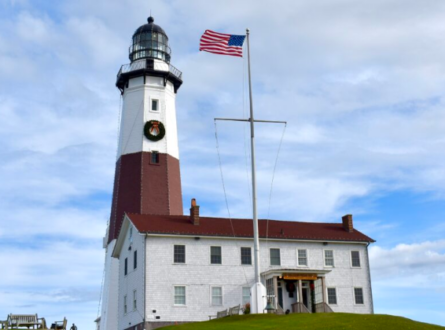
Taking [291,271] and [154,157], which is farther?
[154,157]

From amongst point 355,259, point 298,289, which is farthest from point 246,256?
point 355,259

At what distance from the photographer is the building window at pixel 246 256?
147ft

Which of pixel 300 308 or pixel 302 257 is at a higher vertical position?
pixel 302 257

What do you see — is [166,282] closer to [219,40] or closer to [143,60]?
[219,40]

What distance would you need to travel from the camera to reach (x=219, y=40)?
1421 inches

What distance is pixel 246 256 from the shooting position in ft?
148

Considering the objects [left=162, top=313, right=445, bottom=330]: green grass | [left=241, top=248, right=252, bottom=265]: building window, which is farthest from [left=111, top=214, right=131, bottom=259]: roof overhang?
[left=162, top=313, right=445, bottom=330]: green grass

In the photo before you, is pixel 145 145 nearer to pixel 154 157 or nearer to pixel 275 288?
pixel 154 157

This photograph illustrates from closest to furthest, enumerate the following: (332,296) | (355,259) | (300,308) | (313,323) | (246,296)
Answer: (313,323) < (300,308) < (246,296) < (332,296) < (355,259)

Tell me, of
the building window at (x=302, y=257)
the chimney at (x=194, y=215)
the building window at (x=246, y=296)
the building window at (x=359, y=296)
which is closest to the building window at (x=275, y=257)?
the building window at (x=302, y=257)

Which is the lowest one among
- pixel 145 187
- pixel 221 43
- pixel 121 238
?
pixel 121 238

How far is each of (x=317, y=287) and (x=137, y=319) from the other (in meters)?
12.7

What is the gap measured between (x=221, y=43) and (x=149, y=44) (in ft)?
79.6

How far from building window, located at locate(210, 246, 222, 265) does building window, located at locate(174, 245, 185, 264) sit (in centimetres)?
201
